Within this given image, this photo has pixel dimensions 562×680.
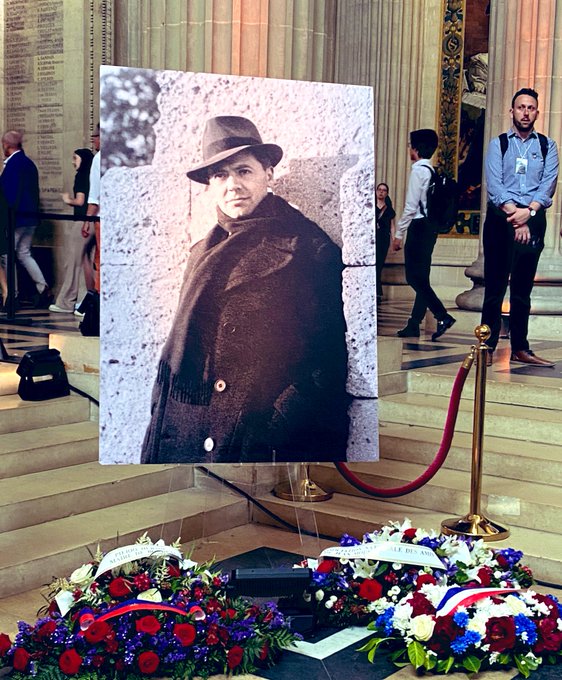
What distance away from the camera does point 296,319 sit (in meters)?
4.42

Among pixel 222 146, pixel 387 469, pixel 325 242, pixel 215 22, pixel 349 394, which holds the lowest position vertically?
pixel 387 469

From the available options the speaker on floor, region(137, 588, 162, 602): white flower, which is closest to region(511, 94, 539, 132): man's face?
the speaker on floor

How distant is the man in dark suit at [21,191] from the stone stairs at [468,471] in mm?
5895

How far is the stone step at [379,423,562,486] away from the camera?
241 inches

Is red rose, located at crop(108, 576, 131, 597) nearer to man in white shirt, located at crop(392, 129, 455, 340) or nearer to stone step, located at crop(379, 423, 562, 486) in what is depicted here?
stone step, located at crop(379, 423, 562, 486)

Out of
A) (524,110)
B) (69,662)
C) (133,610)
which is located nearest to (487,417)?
(524,110)

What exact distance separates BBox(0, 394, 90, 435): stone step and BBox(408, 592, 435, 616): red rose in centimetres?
291

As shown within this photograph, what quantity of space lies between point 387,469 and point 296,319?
2302 mm

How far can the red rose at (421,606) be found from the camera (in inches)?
169

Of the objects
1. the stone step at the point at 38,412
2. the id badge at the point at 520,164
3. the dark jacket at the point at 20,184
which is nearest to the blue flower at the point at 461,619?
the stone step at the point at 38,412

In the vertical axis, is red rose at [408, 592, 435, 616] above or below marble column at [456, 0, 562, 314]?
below

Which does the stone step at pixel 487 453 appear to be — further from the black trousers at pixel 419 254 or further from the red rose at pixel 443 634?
the black trousers at pixel 419 254

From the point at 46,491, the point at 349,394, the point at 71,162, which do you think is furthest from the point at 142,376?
the point at 71,162

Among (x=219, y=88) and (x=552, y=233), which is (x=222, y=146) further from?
A: (x=552, y=233)
